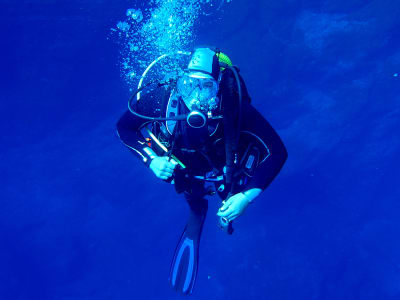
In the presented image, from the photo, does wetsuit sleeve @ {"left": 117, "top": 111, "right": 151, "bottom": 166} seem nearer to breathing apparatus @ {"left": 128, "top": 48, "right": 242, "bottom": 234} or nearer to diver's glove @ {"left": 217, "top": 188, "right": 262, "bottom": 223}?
breathing apparatus @ {"left": 128, "top": 48, "right": 242, "bottom": 234}

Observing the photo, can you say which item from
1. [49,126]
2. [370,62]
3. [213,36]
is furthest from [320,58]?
[49,126]

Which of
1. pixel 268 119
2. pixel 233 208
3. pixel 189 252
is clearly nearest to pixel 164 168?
pixel 233 208

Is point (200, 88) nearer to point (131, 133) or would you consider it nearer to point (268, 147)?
point (268, 147)

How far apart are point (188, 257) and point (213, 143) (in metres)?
2.32

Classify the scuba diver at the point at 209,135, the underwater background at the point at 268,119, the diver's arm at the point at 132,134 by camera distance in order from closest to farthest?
the scuba diver at the point at 209,135, the diver's arm at the point at 132,134, the underwater background at the point at 268,119

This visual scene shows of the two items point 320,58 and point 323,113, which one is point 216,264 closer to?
point 323,113

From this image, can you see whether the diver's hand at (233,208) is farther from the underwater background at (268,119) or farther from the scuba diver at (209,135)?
the underwater background at (268,119)

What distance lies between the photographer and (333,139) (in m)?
13.4

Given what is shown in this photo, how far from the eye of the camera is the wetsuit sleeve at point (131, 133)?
392 cm

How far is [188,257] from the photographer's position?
502 cm

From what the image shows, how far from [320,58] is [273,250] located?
26.2 feet

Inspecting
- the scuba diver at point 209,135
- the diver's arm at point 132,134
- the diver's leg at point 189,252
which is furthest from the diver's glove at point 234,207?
the diver's leg at point 189,252

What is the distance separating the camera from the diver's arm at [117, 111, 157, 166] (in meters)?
3.89

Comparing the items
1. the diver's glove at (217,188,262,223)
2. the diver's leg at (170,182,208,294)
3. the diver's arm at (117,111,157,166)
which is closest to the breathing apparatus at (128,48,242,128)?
the diver's arm at (117,111,157,166)
